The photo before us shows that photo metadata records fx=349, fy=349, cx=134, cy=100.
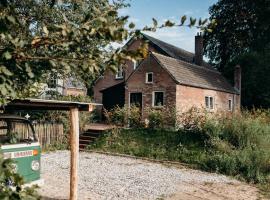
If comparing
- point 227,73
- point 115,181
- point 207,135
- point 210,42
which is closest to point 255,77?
point 227,73

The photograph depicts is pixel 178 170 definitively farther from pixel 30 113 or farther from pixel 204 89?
pixel 204 89

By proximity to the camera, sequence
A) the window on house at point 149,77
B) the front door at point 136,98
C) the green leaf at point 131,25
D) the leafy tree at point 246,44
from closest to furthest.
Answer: the green leaf at point 131,25
the window on house at point 149,77
the front door at point 136,98
the leafy tree at point 246,44

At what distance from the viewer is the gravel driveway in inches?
416

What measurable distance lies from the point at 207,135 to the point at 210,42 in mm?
33022

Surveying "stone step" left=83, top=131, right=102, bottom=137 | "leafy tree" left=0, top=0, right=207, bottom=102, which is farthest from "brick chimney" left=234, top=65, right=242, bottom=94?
"leafy tree" left=0, top=0, right=207, bottom=102

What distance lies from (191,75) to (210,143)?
12715mm

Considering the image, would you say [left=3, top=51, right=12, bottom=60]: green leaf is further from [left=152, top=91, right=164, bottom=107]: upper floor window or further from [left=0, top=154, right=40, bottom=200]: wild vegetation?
[left=152, top=91, right=164, bottom=107]: upper floor window

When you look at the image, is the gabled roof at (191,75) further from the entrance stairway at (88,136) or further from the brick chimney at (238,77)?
the entrance stairway at (88,136)

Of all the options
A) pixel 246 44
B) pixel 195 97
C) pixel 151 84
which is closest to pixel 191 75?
pixel 195 97

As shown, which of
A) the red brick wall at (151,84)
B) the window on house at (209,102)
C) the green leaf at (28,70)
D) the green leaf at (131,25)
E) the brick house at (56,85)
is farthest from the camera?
the window on house at (209,102)

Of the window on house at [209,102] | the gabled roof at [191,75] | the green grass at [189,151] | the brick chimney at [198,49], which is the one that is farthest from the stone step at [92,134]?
the brick chimney at [198,49]

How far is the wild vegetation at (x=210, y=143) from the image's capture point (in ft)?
47.4

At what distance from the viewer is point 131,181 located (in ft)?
40.4

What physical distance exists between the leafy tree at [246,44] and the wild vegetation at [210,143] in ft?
60.1
